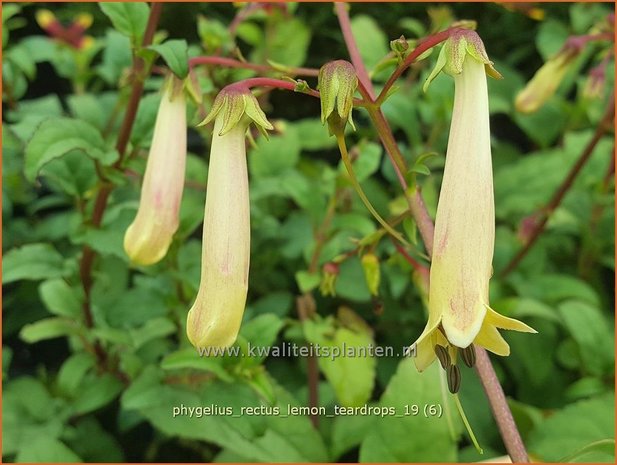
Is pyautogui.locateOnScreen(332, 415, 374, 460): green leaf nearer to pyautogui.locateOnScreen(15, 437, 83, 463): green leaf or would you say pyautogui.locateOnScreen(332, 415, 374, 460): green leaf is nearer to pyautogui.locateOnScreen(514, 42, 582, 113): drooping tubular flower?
pyautogui.locateOnScreen(15, 437, 83, 463): green leaf

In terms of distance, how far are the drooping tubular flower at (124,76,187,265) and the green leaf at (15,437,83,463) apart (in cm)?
28

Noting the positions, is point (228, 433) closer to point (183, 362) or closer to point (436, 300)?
point (183, 362)

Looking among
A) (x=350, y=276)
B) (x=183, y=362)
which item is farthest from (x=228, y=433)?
(x=350, y=276)

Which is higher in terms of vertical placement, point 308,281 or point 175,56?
point 175,56

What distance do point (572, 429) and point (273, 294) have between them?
43 cm

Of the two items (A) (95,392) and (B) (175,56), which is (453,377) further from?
(A) (95,392)

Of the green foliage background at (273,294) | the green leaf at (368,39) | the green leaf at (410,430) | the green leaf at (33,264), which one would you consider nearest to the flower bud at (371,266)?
the green foliage background at (273,294)

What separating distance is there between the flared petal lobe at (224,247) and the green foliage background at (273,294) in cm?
13

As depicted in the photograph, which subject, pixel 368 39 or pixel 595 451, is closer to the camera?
pixel 595 451

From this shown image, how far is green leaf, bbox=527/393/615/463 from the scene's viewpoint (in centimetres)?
85

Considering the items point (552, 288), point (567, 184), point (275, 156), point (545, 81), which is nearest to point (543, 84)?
point (545, 81)

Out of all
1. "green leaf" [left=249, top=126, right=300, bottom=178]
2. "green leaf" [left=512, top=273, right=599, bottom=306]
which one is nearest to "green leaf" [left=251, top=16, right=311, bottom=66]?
"green leaf" [left=249, top=126, right=300, bottom=178]

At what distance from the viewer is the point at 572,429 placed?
2.82 feet

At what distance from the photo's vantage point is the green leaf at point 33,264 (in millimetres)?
844
